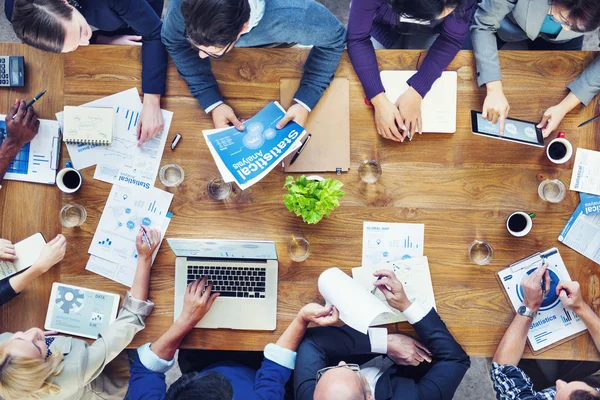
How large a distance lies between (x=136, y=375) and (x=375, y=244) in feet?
3.04

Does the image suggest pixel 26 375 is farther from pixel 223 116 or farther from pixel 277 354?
pixel 223 116

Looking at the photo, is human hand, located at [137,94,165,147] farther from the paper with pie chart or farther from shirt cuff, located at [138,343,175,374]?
the paper with pie chart

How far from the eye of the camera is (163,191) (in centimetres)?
174

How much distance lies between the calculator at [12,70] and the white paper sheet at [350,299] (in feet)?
4.09

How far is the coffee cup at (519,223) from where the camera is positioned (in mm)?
1675

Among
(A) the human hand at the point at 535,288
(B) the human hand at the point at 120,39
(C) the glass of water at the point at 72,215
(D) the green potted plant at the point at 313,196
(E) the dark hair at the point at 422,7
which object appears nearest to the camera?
(E) the dark hair at the point at 422,7

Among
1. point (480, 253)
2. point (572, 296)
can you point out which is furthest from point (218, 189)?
point (572, 296)

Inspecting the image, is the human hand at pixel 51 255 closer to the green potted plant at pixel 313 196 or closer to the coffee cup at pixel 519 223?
the green potted plant at pixel 313 196

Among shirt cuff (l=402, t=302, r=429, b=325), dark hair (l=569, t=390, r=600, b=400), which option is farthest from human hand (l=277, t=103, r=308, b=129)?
dark hair (l=569, t=390, r=600, b=400)

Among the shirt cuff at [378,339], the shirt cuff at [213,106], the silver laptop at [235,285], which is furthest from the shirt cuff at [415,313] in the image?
the shirt cuff at [213,106]

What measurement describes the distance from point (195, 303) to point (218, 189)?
39 cm

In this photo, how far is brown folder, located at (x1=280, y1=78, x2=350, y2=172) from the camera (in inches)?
67.7

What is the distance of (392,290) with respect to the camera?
1.66m

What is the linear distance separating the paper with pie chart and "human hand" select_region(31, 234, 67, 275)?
1.49m
